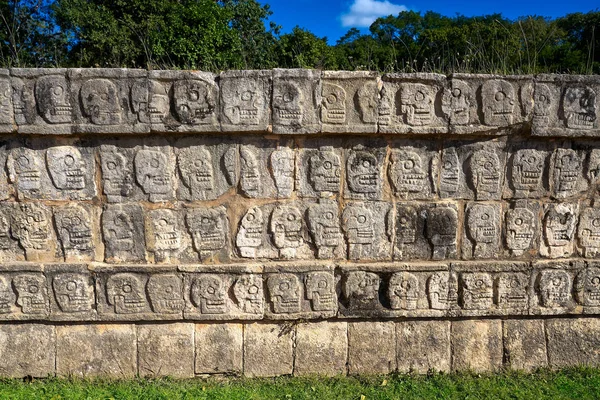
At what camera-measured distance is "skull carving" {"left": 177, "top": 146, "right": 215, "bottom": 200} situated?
3516 mm

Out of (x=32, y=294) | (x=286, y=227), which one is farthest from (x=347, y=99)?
(x=32, y=294)

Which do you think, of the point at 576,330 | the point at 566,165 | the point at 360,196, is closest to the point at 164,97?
the point at 360,196

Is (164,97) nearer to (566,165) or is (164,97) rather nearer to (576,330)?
(566,165)

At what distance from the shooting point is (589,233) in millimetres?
3750

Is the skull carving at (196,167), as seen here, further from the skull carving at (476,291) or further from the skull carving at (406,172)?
the skull carving at (476,291)

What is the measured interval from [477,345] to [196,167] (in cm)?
271

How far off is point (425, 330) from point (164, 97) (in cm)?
278

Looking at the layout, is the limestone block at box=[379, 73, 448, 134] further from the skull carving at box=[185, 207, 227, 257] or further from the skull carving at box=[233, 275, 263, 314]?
the skull carving at box=[233, 275, 263, 314]

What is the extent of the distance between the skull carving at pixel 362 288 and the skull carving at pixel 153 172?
1.61 meters

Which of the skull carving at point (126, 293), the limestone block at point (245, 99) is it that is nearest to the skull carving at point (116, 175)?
the skull carving at point (126, 293)

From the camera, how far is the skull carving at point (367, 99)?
135 inches

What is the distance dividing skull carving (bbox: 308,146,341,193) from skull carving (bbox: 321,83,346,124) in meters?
0.25

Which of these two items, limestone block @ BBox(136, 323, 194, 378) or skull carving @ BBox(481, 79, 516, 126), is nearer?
skull carving @ BBox(481, 79, 516, 126)

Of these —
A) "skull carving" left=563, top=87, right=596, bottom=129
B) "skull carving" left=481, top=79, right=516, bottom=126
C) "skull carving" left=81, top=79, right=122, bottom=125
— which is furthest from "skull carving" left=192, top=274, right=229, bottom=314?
"skull carving" left=563, top=87, right=596, bottom=129
